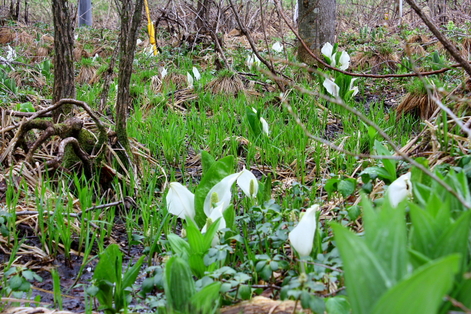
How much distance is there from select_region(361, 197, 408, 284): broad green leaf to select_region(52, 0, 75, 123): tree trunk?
97.9 inches

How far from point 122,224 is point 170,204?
23.1 inches

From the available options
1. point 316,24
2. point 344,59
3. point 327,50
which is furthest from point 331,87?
point 316,24

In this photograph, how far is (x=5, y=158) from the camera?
2.31 meters

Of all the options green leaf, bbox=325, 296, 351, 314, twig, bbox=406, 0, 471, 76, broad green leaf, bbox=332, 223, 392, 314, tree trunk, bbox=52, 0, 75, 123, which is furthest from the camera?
tree trunk, bbox=52, 0, 75, 123

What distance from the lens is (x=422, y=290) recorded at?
0.71 meters

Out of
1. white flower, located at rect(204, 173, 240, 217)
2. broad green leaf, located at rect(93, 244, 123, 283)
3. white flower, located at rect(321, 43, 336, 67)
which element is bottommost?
broad green leaf, located at rect(93, 244, 123, 283)

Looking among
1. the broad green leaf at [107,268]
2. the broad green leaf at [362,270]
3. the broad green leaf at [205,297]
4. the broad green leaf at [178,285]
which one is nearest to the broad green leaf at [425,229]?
the broad green leaf at [362,270]

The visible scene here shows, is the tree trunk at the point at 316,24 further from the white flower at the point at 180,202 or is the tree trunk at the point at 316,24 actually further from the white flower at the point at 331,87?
the white flower at the point at 180,202

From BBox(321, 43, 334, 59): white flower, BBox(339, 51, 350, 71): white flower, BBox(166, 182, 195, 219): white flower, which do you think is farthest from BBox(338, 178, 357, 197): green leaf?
BBox(321, 43, 334, 59): white flower

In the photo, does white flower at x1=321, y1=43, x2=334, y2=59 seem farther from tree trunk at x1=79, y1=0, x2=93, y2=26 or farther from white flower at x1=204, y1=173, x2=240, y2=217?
tree trunk at x1=79, y1=0, x2=93, y2=26

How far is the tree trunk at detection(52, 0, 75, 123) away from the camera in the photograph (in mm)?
2820

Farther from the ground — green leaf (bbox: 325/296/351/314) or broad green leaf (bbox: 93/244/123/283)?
green leaf (bbox: 325/296/351/314)

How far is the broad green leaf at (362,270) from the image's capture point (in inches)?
31.2

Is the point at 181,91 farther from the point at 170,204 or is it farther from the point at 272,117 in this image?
the point at 170,204
